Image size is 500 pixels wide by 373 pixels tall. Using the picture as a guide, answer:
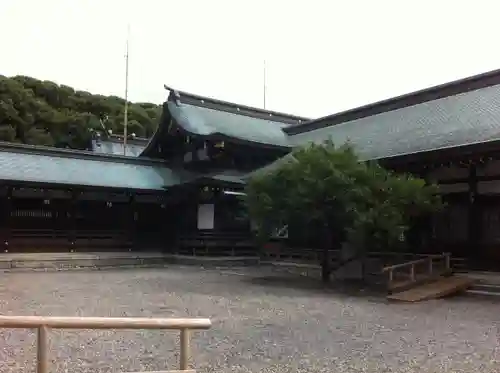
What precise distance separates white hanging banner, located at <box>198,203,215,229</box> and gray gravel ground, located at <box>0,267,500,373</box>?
321 inches

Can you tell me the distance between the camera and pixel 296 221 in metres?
14.4

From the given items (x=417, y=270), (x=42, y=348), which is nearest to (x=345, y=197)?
(x=417, y=270)

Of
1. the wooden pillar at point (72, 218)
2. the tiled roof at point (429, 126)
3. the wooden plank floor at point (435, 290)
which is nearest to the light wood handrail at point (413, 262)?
the wooden plank floor at point (435, 290)

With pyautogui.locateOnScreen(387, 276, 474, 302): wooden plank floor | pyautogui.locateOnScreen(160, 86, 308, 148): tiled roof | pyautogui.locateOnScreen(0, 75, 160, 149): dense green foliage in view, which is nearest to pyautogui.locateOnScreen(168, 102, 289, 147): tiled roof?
pyautogui.locateOnScreen(160, 86, 308, 148): tiled roof

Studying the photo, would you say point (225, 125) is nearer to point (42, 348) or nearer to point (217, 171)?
point (217, 171)

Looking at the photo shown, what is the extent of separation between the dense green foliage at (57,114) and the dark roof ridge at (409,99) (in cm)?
2345

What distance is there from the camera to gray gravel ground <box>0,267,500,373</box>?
6.42 m

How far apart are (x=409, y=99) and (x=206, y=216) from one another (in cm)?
1025

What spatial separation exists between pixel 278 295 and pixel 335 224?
2745 mm

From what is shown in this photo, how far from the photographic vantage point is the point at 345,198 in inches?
526

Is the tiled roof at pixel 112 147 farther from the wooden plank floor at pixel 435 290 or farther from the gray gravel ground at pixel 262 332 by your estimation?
the wooden plank floor at pixel 435 290

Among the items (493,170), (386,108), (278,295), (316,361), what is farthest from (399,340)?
(386,108)

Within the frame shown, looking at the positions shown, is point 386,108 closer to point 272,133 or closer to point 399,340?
point 272,133

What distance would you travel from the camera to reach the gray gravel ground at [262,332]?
21.1ft
